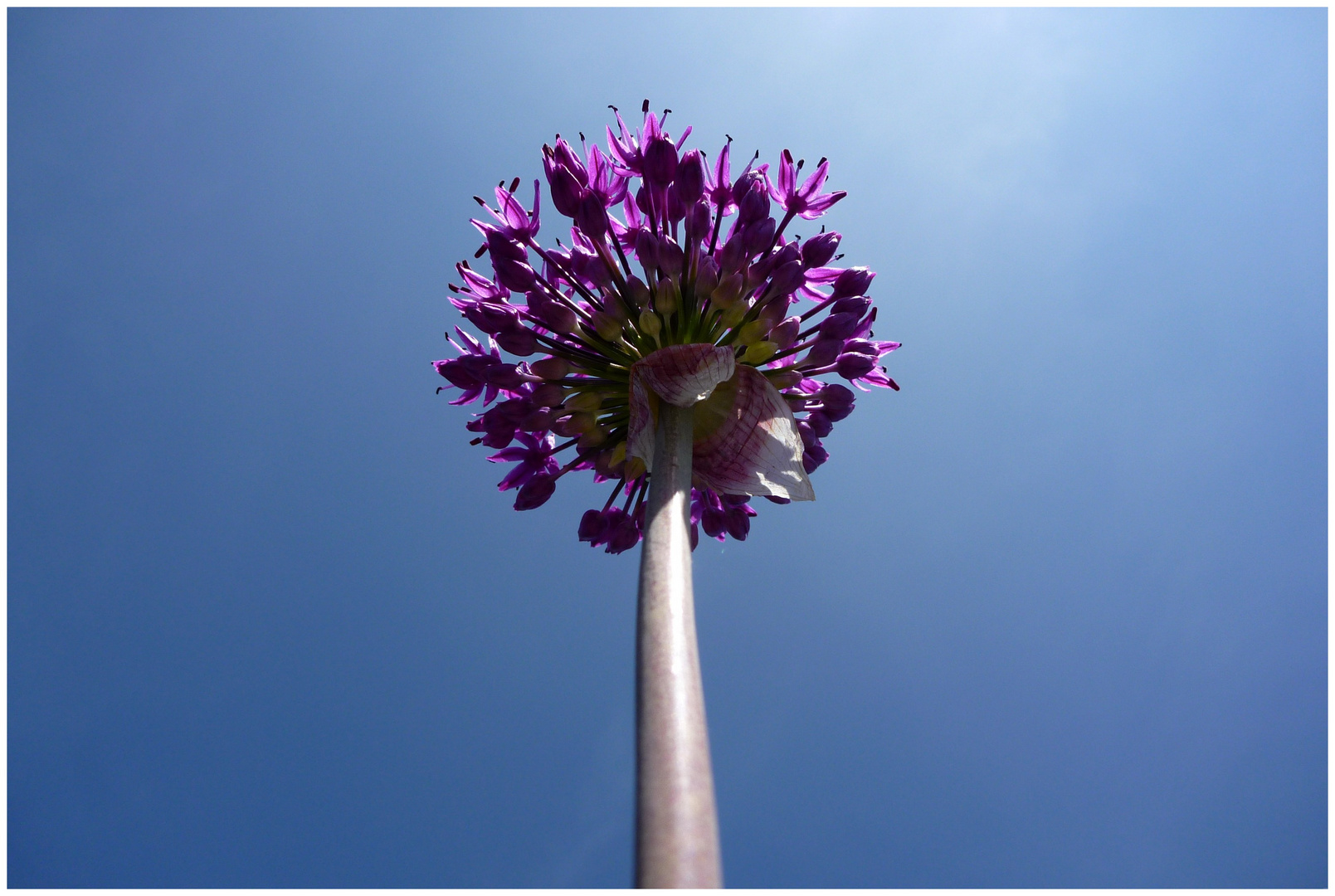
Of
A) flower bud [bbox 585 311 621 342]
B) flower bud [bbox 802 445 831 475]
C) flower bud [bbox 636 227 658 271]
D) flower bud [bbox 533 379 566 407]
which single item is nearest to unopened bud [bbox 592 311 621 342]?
flower bud [bbox 585 311 621 342]

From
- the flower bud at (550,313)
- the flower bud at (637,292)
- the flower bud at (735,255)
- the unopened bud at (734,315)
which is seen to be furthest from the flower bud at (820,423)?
the flower bud at (550,313)

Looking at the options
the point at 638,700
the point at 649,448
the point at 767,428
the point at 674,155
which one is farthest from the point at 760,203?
the point at 638,700

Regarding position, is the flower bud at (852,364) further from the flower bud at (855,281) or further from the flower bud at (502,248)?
the flower bud at (502,248)

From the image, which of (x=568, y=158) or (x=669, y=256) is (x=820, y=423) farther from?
(x=568, y=158)

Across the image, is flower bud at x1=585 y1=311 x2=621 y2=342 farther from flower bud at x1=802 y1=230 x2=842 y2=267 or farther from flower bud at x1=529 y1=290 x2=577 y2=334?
flower bud at x1=802 y1=230 x2=842 y2=267

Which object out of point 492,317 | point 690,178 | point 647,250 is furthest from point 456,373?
point 690,178

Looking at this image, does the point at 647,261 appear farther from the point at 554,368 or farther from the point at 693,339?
the point at 554,368

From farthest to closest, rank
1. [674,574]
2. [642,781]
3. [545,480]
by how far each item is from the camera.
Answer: [545,480] < [674,574] < [642,781]
